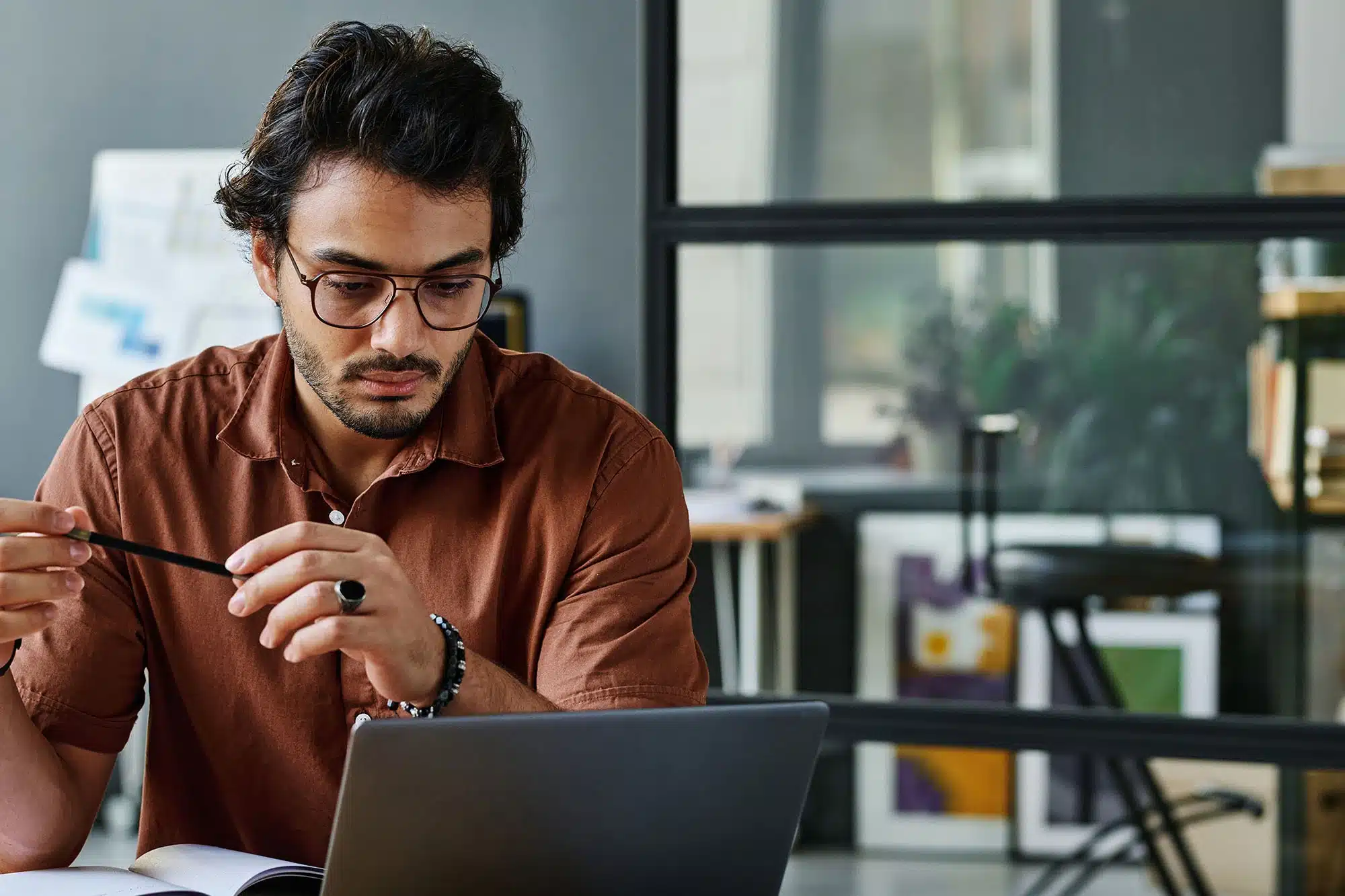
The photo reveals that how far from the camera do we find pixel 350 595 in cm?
100

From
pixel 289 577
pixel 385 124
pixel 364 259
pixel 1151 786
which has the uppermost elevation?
pixel 385 124

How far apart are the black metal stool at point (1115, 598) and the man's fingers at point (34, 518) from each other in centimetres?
182

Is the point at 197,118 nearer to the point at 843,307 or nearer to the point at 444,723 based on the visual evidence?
the point at 843,307

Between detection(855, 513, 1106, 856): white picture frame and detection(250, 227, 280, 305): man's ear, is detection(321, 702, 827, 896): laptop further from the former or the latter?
detection(855, 513, 1106, 856): white picture frame

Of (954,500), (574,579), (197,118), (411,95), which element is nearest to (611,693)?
(574,579)

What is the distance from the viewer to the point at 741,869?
0.92m

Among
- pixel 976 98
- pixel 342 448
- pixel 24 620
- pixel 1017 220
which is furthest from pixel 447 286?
pixel 976 98

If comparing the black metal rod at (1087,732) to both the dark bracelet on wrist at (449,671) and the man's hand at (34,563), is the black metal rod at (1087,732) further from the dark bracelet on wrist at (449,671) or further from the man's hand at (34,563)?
the man's hand at (34,563)

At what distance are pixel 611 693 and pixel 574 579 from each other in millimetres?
125

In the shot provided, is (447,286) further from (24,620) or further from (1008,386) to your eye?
(1008,386)

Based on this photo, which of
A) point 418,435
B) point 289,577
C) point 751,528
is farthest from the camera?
point 751,528

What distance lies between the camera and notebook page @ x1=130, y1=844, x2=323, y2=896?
100cm

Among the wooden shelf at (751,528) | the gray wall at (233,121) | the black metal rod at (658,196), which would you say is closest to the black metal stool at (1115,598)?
the wooden shelf at (751,528)

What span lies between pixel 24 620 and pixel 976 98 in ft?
6.40
